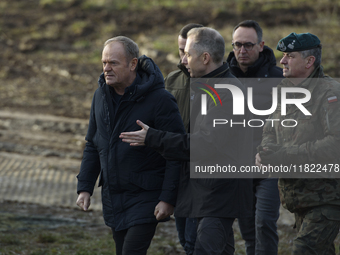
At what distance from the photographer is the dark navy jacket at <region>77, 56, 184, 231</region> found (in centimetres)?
347

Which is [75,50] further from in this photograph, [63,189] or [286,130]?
[286,130]

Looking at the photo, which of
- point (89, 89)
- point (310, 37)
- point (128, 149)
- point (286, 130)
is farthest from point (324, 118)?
point (89, 89)

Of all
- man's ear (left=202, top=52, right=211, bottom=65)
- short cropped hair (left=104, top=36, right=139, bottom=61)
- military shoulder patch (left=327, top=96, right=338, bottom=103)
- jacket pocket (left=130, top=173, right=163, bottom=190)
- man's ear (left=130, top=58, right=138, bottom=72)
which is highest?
short cropped hair (left=104, top=36, right=139, bottom=61)

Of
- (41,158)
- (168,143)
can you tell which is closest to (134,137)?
(168,143)

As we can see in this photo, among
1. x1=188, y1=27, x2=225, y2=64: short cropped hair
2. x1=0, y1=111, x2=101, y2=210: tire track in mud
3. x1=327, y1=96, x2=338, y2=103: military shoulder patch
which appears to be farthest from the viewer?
x1=0, y1=111, x2=101, y2=210: tire track in mud

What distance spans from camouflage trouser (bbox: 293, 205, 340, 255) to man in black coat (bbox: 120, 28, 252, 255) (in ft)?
1.34

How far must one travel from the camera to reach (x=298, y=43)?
11.3 feet

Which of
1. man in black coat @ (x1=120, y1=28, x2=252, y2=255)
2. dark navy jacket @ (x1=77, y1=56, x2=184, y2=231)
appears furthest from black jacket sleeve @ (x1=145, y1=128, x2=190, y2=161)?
dark navy jacket @ (x1=77, y1=56, x2=184, y2=231)

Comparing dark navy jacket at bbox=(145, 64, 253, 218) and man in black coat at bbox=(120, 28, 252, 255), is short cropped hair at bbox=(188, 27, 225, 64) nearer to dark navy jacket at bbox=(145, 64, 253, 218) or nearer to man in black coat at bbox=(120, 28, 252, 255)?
man in black coat at bbox=(120, 28, 252, 255)

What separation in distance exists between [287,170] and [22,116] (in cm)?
1104

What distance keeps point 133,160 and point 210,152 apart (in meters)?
0.56

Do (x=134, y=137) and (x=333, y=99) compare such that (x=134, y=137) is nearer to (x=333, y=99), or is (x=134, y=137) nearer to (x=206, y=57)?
(x=206, y=57)

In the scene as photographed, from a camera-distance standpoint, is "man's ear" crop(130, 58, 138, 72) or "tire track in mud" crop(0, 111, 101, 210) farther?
"tire track in mud" crop(0, 111, 101, 210)

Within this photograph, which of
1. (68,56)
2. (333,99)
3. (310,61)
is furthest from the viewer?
(68,56)
